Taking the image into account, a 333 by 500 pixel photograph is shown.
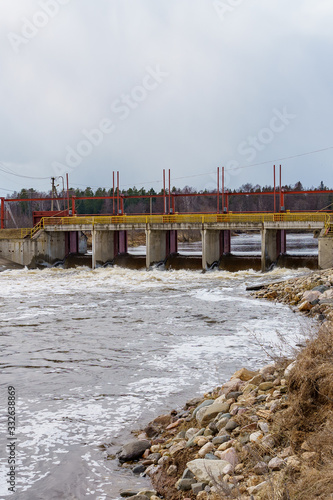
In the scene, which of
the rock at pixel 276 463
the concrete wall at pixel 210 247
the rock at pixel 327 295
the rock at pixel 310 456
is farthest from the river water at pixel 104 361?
the concrete wall at pixel 210 247

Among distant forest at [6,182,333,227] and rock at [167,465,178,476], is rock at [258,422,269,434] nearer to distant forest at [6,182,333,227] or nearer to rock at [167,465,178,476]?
rock at [167,465,178,476]

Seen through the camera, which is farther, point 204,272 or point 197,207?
point 197,207

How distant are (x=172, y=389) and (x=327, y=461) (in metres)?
5.44

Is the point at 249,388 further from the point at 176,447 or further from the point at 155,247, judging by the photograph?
the point at 155,247

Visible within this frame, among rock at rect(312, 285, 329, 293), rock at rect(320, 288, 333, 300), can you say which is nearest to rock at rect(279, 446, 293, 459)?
rock at rect(320, 288, 333, 300)

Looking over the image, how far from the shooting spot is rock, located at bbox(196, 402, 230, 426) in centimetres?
711

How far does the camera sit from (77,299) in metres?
23.4

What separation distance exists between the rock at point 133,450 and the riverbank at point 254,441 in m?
0.01

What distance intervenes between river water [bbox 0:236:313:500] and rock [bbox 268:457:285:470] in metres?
1.80

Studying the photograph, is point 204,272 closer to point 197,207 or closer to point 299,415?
point 299,415

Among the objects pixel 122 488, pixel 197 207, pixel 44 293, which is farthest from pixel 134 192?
pixel 122 488

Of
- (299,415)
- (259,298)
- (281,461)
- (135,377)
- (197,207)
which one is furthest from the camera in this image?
(197,207)

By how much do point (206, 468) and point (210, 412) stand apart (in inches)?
70.7

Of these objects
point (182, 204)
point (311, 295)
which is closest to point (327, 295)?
point (311, 295)
